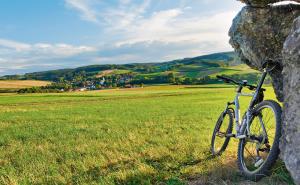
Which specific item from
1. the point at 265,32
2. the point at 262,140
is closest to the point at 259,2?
the point at 265,32

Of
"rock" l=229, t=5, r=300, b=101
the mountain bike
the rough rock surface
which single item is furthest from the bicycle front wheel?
"rock" l=229, t=5, r=300, b=101

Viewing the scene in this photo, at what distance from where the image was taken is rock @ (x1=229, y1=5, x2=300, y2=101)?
642 cm

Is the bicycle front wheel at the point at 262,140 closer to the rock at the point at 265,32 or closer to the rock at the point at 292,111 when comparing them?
the rock at the point at 292,111

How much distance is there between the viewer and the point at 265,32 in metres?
6.69

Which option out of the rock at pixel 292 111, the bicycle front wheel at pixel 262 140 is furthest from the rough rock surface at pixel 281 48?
the bicycle front wheel at pixel 262 140

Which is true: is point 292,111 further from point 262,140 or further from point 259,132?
point 259,132

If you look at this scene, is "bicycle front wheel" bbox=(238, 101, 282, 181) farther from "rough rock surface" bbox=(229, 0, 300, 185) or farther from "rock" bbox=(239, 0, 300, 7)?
"rock" bbox=(239, 0, 300, 7)

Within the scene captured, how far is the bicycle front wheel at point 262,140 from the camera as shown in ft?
17.4

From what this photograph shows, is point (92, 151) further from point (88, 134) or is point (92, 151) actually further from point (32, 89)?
point (32, 89)

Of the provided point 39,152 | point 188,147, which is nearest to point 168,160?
point 188,147

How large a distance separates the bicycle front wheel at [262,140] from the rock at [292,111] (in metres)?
0.22

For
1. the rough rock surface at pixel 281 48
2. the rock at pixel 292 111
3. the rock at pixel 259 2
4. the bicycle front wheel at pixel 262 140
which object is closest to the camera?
the rock at pixel 292 111

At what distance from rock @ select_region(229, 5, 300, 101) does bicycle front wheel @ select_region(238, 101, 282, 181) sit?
90cm

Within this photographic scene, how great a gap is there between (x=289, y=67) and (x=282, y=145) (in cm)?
121
